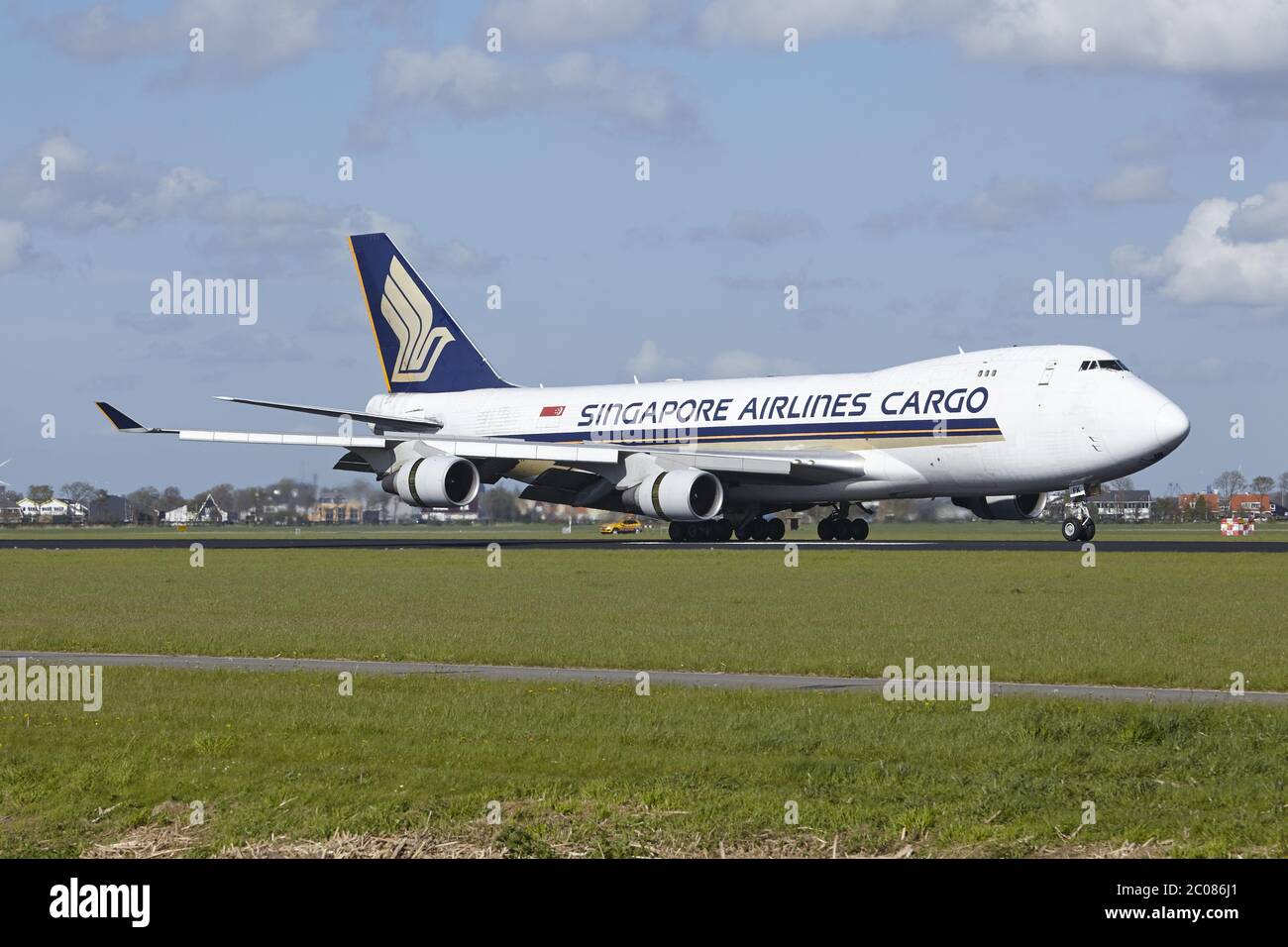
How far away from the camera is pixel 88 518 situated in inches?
7569

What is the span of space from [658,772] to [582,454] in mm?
46605

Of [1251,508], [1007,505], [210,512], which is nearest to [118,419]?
[1007,505]

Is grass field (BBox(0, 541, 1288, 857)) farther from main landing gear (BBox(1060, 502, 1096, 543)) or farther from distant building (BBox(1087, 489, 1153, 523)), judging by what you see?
distant building (BBox(1087, 489, 1153, 523))

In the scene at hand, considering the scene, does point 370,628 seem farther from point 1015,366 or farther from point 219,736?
point 1015,366

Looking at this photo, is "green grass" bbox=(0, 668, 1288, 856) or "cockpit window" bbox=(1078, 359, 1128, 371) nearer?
"green grass" bbox=(0, 668, 1288, 856)

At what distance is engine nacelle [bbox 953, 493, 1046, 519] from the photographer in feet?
201

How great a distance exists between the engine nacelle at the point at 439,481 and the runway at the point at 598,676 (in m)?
35.8

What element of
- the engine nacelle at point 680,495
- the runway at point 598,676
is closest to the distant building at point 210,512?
the engine nacelle at point 680,495

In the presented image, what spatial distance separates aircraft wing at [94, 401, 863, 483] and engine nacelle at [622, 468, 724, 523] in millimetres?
630

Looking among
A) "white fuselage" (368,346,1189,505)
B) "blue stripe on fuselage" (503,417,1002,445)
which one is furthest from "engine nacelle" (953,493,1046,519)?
"blue stripe on fuselage" (503,417,1002,445)

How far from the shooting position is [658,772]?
53.4 ft

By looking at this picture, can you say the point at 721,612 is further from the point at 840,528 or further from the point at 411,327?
the point at 411,327

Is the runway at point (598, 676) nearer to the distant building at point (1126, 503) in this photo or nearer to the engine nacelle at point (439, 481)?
the engine nacelle at point (439, 481)

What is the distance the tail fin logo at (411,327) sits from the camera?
7694 cm
